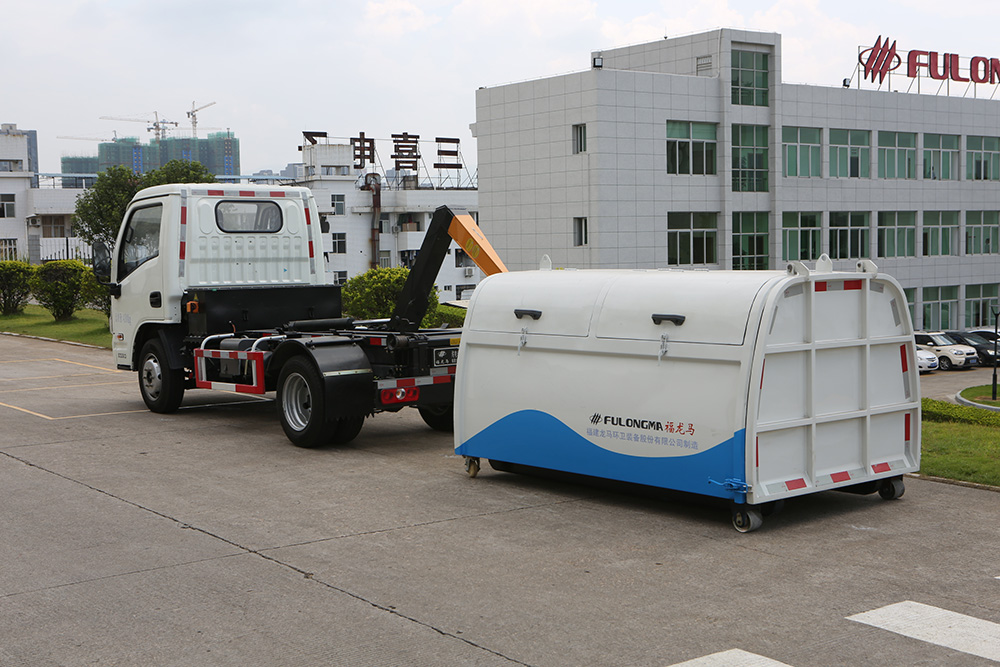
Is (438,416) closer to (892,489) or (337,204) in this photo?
(892,489)

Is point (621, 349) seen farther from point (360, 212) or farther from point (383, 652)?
point (360, 212)

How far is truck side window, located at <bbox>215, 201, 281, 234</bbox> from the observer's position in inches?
587

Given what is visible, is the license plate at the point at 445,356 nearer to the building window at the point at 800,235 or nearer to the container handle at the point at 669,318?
the container handle at the point at 669,318

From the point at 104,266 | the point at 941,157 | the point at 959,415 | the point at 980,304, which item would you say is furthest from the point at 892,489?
the point at 980,304

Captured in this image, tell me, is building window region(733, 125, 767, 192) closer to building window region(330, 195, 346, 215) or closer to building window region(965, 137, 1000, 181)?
building window region(965, 137, 1000, 181)

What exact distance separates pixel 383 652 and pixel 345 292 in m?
22.4

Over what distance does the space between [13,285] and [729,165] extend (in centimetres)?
2990

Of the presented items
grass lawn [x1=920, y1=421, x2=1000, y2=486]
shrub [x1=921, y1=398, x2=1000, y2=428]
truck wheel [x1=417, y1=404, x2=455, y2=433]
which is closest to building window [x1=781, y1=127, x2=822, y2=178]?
shrub [x1=921, y1=398, x2=1000, y2=428]

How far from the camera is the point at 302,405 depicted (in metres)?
12.6

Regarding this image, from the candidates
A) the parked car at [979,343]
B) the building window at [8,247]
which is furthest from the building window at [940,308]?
the building window at [8,247]

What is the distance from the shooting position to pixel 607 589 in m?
6.99

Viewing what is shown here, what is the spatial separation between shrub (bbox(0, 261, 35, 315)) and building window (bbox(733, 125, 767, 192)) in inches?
1181

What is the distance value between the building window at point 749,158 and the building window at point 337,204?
44131mm

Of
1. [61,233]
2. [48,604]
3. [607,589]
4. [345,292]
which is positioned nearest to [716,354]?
[607,589]
